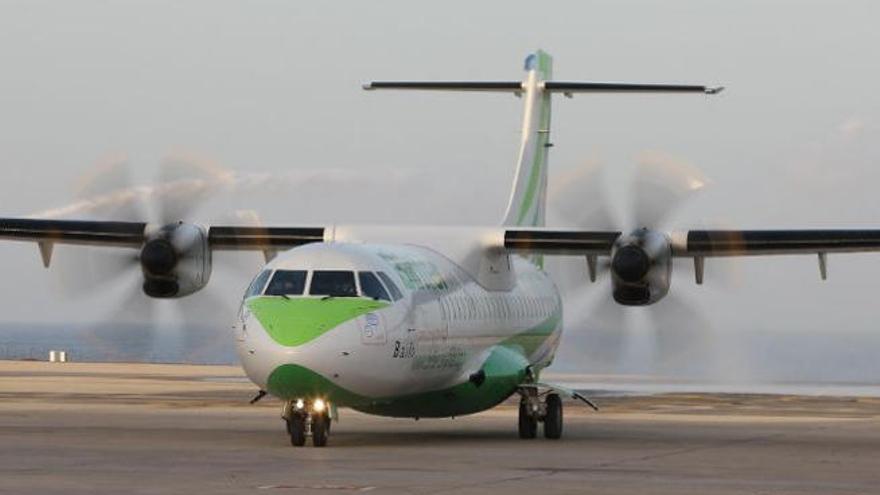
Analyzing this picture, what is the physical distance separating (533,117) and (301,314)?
15618mm

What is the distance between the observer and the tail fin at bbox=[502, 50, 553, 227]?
37.9 meters

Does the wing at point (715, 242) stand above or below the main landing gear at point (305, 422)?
above

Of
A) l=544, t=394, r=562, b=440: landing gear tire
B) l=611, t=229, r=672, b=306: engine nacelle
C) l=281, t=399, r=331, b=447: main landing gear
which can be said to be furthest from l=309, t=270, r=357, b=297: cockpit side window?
l=611, t=229, r=672, b=306: engine nacelle

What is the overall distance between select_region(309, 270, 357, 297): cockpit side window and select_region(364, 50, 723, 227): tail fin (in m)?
11.9

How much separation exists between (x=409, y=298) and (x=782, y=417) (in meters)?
12.4

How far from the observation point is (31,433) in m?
26.6

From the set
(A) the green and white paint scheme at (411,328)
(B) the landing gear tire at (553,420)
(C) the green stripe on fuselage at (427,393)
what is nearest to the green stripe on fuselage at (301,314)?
(A) the green and white paint scheme at (411,328)

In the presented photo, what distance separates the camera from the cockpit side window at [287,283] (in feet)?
81.1

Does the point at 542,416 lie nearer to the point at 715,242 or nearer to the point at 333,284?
the point at 715,242

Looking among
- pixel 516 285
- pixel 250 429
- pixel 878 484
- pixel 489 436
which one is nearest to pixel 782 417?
pixel 516 285

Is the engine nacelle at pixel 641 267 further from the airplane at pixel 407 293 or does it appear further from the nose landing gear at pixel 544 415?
the nose landing gear at pixel 544 415

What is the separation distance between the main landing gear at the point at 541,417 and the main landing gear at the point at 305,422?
5.05m

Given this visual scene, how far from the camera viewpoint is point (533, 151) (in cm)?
3925

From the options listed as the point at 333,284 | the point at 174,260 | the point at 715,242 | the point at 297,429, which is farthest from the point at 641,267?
the point at 174,260
